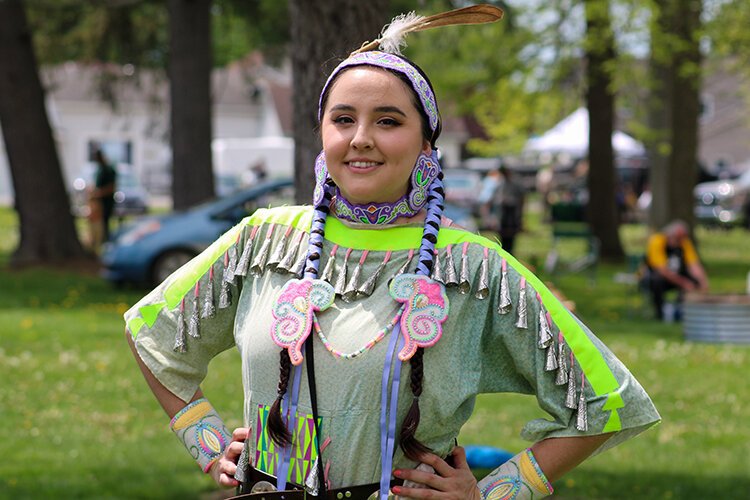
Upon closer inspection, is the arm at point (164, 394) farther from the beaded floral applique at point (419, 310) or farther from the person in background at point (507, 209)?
the person in background at point (507, 209)

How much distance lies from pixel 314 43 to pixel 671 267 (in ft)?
32.9

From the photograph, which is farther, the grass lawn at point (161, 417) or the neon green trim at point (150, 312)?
the grass lawn at point (161, 417)

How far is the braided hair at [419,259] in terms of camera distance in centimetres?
288

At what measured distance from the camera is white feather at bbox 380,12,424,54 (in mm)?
3170

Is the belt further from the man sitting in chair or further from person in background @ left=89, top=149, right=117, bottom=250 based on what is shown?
person in background @ left=89, top=149, right=117, bottom=250

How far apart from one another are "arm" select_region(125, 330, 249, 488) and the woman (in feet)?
0.07

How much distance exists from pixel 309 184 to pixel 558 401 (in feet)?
9.61

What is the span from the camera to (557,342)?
117 inches

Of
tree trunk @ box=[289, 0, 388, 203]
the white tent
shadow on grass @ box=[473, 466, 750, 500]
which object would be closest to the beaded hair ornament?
tree trunk @ box=[289, 0, 388, 203]

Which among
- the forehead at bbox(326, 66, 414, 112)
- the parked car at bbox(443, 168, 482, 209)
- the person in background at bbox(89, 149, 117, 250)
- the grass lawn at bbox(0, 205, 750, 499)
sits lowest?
the parked car at bbox(443, 168, 482, 209)

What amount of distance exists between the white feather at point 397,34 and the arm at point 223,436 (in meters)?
0.99

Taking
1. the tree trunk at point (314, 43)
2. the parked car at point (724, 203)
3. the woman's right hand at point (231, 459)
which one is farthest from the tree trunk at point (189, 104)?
the parked car at point (724, 203)

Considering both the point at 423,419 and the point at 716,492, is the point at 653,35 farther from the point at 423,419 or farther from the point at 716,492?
the point at 423,419

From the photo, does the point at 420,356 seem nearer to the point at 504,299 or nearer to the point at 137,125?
the point at 504,299
